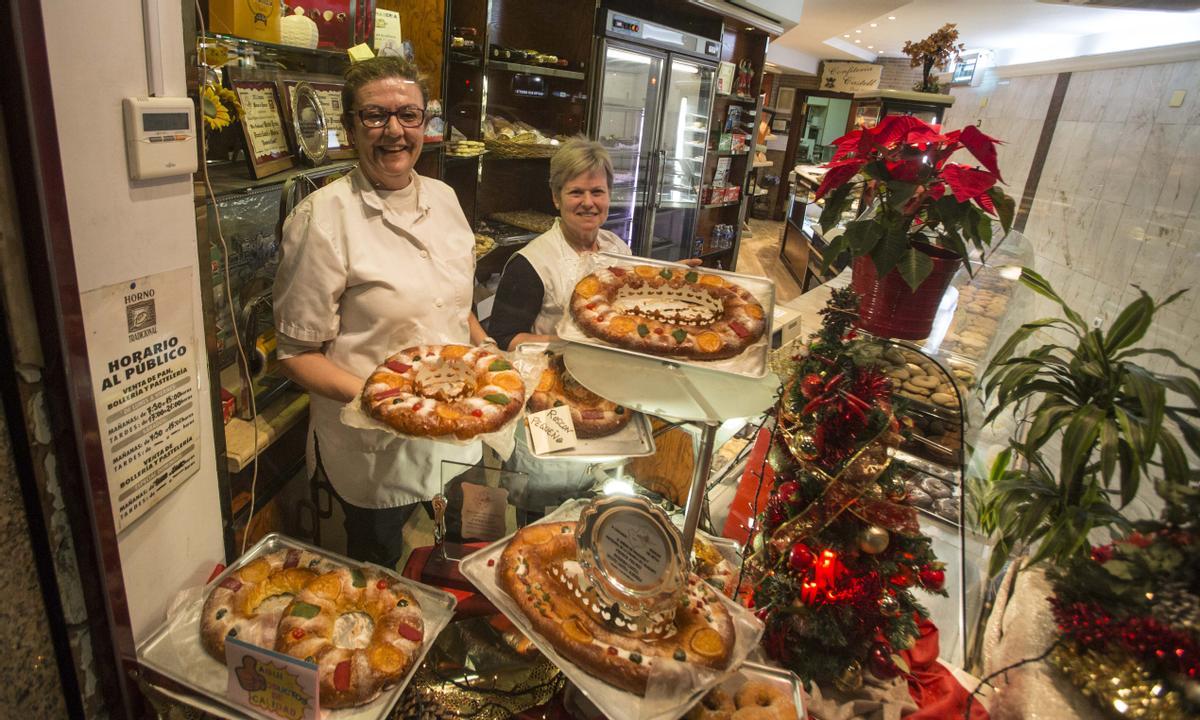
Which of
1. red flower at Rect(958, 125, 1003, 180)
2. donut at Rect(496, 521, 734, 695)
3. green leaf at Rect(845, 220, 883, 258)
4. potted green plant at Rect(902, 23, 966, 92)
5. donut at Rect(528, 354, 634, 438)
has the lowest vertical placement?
donut at Rect(496, 521, 734, 695)

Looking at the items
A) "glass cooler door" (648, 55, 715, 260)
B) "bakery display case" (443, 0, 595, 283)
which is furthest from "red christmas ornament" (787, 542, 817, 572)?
"glass cooler door" (648, 55, 715, 260)

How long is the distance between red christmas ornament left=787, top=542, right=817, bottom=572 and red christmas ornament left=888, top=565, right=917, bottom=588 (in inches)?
5.5

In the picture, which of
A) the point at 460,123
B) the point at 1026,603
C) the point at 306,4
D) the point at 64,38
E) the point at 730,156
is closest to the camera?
the point at 64,38

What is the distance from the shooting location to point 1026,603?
109 centimetres

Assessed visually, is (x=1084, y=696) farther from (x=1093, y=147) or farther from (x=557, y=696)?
(x=1093, y=147)

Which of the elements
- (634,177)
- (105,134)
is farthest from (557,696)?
(634,177)

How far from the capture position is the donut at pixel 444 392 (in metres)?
1.23

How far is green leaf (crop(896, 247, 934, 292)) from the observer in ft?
3.71

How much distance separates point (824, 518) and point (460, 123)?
2.97m

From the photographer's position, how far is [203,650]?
1.04m

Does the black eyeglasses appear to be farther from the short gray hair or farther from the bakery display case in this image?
the bakery display case

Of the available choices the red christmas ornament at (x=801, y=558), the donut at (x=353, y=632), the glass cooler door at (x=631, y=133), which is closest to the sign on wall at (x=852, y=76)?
the glass cooler door at (x=631, y=133)

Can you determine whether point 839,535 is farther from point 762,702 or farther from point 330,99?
point 330,99

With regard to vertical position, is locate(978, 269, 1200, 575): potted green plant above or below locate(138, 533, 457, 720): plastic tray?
above
